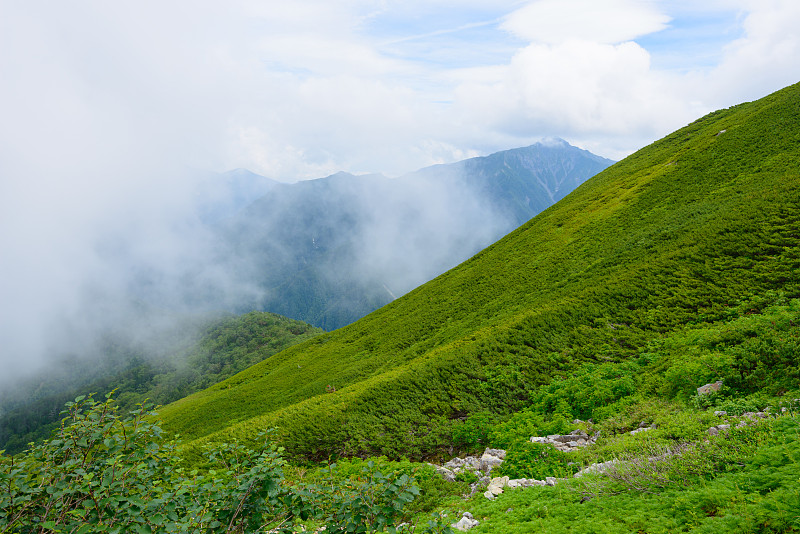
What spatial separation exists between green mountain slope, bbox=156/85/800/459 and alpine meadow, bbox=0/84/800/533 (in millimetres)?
142

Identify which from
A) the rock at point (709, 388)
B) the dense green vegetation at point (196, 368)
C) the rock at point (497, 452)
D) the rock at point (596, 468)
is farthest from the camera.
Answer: the dense green vegetation at point (196, 368)

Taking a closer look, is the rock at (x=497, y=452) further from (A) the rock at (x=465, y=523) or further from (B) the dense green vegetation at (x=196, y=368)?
(B) the dense green vegetation at (x=196, y=368)

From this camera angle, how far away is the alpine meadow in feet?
17.9

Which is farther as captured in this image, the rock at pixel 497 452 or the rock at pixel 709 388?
the rock at pixel 497 452

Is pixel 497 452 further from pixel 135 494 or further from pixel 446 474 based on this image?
pixel 135 494

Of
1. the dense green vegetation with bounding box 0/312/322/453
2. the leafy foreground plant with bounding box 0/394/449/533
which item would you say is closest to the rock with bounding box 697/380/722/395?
the leafy foreground plant with bounding box 0/394/449/533

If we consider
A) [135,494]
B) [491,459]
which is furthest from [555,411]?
[135,494]

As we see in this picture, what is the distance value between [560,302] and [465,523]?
16.3 m

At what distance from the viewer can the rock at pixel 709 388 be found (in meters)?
11.6

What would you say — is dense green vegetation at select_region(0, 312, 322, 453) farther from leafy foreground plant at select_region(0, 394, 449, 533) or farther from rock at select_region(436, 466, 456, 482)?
leafy foreground plant at select_region(0, 394, 449, 533)

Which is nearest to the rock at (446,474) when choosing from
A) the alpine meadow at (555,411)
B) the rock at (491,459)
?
the alpine meadow at (555,411)

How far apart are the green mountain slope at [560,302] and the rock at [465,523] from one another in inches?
241

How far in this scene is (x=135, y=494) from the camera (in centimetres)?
522

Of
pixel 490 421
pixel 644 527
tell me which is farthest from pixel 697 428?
pixel 490 421
